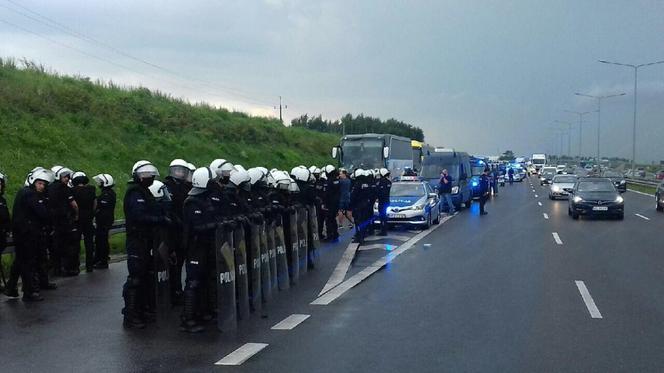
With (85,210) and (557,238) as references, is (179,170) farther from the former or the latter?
(557,238)

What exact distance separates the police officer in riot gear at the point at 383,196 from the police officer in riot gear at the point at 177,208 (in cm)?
964

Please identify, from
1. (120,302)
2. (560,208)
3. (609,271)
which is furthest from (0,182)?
(560,208)

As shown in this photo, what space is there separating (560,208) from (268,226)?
87.4 feet

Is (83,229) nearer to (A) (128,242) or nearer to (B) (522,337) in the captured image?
(A) (128,242)

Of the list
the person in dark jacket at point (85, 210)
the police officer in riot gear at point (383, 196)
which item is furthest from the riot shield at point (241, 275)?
the police officer in riot gear at point (383, 196)

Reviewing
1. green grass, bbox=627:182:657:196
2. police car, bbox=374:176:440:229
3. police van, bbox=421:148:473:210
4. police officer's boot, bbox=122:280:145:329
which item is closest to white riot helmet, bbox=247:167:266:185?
police officer's boot, bbox=122:280:145:329

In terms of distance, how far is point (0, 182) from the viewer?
10.8m

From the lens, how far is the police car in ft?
76.1

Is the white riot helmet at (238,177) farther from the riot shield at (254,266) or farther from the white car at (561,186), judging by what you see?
the white car at (561,186)

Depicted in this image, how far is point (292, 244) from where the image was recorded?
12.8 metres

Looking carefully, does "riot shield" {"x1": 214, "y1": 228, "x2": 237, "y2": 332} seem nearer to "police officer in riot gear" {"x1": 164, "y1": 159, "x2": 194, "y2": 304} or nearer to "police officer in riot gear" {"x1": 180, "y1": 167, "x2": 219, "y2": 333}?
"police officer in riot gear" {"x1": 180, "y1": 167, "x2": 219, "y2": 333}

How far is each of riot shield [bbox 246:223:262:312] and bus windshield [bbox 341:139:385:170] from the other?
25024mm

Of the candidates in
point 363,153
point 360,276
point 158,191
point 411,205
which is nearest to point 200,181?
point 158,191

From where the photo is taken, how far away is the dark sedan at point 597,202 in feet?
90.2
